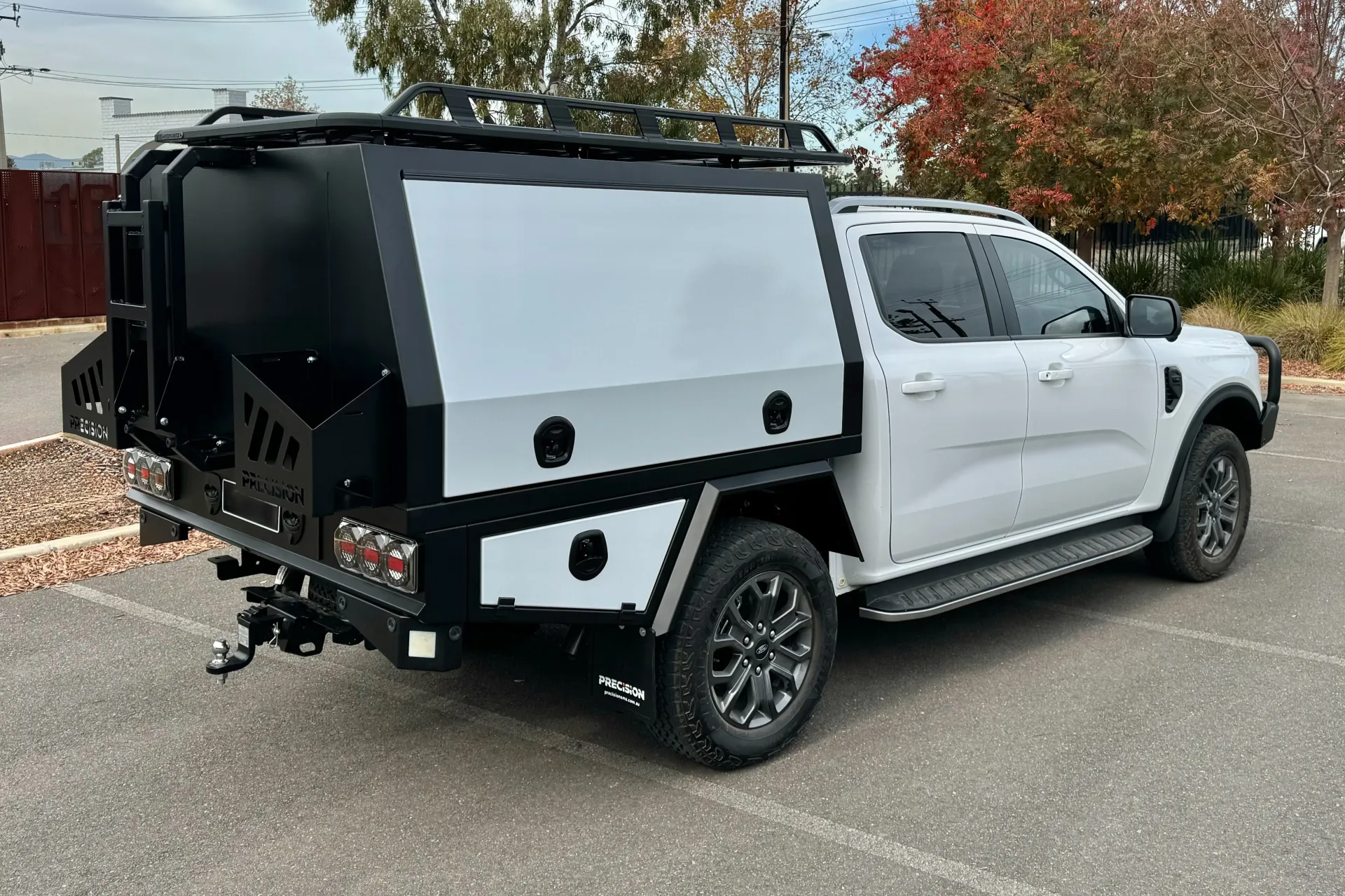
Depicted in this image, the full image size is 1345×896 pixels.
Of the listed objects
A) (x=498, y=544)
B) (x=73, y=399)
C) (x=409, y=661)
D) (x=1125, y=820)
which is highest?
(x=73, y=399)

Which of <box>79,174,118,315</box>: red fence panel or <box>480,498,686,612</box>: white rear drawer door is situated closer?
<box>480,498,686,612</box>: white rear drawer door

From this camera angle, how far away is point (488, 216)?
3.46 meters

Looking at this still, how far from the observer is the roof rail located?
4.95 meters

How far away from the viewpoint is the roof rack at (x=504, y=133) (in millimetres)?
3479

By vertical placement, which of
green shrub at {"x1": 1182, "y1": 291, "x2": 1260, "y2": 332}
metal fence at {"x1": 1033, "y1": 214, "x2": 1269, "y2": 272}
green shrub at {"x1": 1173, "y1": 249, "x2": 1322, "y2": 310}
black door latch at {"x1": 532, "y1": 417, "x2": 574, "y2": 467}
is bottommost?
black door latch at {"x1": 532, "y1": 417, "x2": 574, "y2": 467}

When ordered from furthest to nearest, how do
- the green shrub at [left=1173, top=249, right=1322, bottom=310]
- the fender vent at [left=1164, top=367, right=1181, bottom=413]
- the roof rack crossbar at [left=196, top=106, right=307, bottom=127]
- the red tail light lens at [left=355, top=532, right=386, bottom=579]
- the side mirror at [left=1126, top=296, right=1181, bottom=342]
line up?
the green shrub at [left=1173, top=249, right=1322, bottom=310], the fender vent at [left=1164, top=367, right=1181, bottom=413], the side mirror at [left=1126, top=296, right=1181, bottom=342], the roof rack crossbar at [left=196, top=106, right=307, bottom=127], the red tail light lens at [left=355, top=532, right=386, bottom=579]

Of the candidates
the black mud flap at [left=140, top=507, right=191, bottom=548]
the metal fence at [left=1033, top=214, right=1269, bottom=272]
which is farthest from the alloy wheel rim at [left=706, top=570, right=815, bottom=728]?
the metal fence at [left=1033, top=214, right=1269, bottom=272]

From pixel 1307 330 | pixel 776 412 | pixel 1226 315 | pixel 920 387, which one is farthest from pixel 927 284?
pixel 1226 315

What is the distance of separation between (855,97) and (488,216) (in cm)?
2132

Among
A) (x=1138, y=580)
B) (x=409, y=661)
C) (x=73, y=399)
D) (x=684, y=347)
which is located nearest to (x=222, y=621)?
(x=73, y=399)

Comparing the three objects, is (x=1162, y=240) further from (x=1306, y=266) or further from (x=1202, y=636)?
(x=1202, y=636)

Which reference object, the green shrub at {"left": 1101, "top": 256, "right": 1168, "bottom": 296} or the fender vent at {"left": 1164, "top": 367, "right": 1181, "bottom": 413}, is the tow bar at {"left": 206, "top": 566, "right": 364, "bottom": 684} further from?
the green shrub at {"left": 1101, "top": 256, "right": 1168, "bottom": 296}

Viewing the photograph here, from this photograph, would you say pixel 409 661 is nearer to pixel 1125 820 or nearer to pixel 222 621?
pixel 1125 820

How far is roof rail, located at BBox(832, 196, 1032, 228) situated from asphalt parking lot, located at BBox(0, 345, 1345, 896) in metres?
1.97
